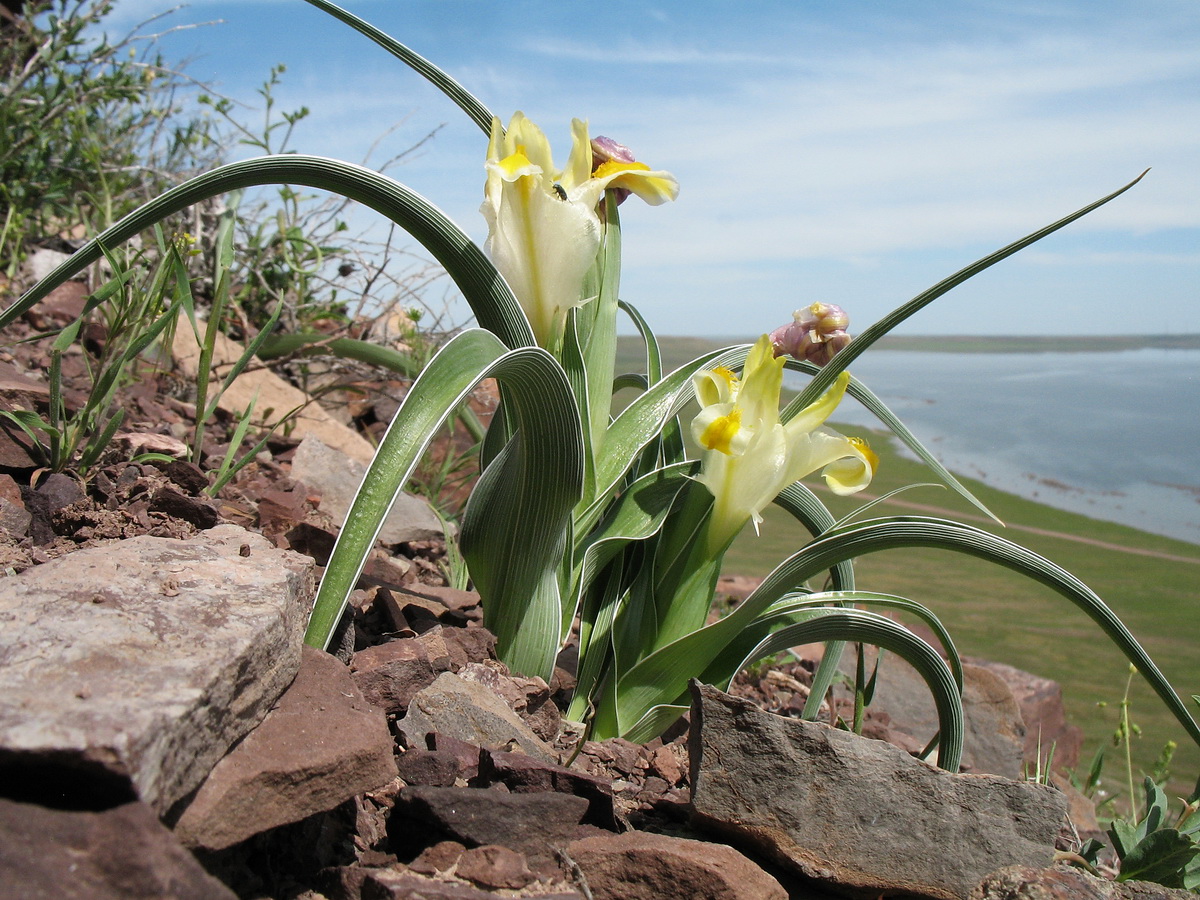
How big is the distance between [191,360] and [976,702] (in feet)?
8.81

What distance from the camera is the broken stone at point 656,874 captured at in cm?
101

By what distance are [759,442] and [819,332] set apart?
38cm

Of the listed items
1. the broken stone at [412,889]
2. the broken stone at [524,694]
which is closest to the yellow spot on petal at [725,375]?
the broken stone at [524,694]

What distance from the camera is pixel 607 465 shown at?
5.36ft

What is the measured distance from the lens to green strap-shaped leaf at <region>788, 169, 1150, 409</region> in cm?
126

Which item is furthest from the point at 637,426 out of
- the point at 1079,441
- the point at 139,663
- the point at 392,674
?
the point at 1079,441

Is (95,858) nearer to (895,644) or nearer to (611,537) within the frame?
(611,537)

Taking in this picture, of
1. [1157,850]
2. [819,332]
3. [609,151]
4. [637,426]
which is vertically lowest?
[1157,850]

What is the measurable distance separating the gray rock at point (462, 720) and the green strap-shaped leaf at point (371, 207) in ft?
1.77

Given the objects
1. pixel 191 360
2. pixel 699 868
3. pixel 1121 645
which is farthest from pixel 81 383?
pixel 1121 645

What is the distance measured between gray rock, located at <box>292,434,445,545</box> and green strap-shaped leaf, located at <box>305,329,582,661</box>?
753 millimetres

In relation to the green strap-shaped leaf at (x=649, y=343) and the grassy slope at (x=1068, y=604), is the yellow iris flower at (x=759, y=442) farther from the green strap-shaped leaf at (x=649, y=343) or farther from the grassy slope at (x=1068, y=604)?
the grassy slope at (x=1068, y=604)

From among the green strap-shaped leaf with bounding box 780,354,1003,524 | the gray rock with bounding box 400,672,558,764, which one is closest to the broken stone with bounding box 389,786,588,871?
the gray rock with bounding box 400,672,558,764

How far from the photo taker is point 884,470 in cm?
803
